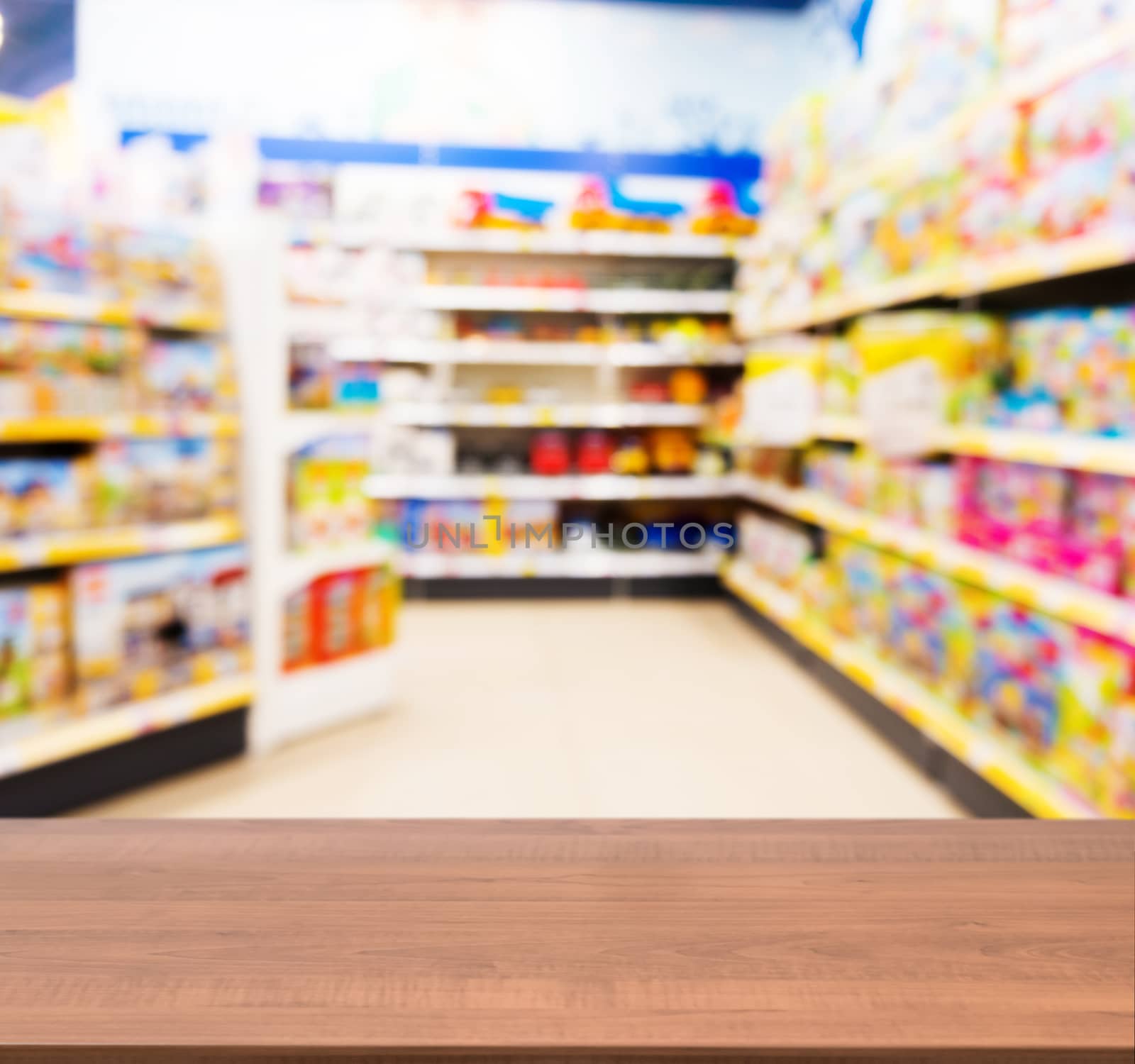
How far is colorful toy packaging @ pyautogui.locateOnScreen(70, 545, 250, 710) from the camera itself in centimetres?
258

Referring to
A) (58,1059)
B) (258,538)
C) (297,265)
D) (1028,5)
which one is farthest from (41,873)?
(297,265)

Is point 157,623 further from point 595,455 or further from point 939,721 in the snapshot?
point 595,455

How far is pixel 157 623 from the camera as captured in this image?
108 inches

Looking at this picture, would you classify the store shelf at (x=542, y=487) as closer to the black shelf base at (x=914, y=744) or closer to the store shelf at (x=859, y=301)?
the store shelf at (x=859, y=301)

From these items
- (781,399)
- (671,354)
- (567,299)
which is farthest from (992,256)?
(567,299)

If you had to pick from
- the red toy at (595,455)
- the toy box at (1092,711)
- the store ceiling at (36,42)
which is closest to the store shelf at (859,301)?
the red toy at (595,455)

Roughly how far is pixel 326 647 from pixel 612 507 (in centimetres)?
276

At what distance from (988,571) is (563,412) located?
3.00 m

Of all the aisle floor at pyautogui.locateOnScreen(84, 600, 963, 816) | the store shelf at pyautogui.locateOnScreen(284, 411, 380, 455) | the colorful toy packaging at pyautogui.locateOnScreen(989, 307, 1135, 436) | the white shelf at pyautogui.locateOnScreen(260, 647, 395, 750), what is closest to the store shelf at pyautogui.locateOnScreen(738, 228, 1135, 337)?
the colorful toy packaging at pyautogui.locateOnScreen(989, 307, 1135, 436)

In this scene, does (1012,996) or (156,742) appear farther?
(156,742)

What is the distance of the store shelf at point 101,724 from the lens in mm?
2420

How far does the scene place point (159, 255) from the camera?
2.80 meters

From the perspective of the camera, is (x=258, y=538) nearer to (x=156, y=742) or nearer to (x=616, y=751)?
(x=156, y=742)

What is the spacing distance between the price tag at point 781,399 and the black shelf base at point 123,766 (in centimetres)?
248
